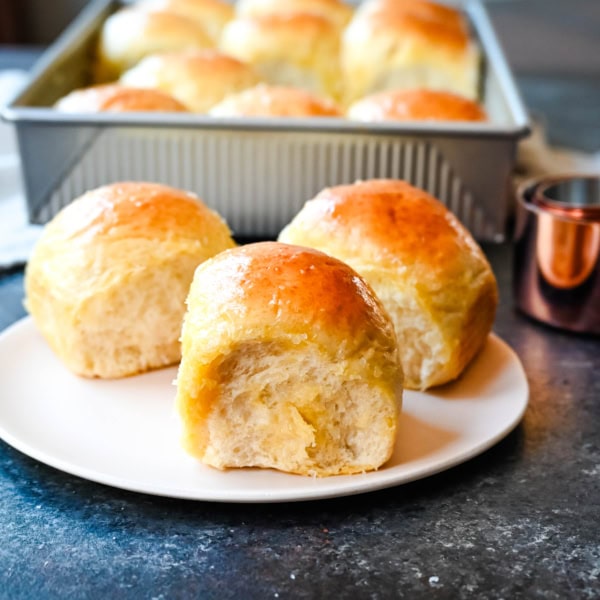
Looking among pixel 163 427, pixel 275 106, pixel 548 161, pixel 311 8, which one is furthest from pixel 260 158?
pixel 311 8

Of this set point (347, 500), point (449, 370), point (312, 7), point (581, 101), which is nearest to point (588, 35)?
point (581, 101)

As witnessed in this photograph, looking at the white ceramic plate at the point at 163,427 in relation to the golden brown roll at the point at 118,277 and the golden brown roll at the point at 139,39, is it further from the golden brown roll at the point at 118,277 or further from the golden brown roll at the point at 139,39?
the golden brown roll at the point at 139,39

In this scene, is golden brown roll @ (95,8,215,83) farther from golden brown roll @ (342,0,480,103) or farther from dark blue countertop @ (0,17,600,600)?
dark blue countertop @ (0,17,600,600)

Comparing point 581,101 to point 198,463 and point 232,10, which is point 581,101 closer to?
point 232,10

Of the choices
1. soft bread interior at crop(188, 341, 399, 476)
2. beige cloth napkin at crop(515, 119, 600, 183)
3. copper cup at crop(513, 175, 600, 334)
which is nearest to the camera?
soft bread interior at crop(188, 341, 399, 476)

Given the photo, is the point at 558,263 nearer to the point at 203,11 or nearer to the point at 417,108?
the point at 417,108

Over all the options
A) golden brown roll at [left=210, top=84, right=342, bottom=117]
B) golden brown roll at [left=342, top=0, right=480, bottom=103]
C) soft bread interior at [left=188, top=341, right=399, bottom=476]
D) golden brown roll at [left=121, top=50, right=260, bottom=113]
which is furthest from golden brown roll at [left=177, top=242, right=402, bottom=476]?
golden brown roll at [left=342, top=0, right=480, bottom=103]

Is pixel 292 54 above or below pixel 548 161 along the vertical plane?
above

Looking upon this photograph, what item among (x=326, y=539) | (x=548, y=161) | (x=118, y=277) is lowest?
(x=548, y=161)
